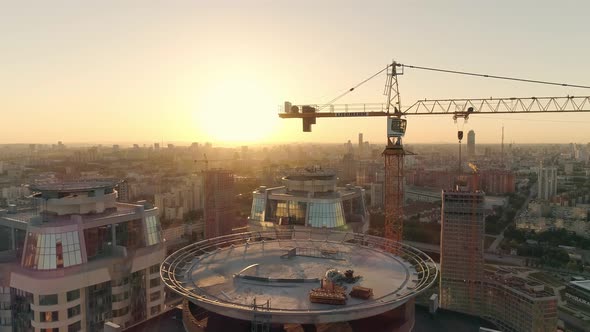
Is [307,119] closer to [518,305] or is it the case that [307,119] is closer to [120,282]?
[518,305]

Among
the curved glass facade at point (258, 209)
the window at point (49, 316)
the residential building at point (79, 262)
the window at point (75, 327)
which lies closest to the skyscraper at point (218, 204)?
the curved glass facade at point (258, 209)

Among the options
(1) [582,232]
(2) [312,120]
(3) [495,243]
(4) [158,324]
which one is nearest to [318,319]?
(4) [158,324]

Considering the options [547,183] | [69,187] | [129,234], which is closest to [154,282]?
[129,234]

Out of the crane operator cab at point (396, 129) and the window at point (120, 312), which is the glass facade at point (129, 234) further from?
the crane operator cab at point (396, 129)

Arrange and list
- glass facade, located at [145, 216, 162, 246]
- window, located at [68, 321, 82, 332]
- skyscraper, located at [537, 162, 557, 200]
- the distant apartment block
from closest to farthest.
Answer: window, located at [68, 321, 82, 332] < glass facade, located at [145, 216, 162, 246] < the distant apartment block < skyscraper, located at [537, 162, 557, 200]

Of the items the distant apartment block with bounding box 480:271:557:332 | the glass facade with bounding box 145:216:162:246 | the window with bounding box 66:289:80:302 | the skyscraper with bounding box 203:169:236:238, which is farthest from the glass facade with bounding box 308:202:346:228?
the skyscraper with bounding box 203:169:236:238

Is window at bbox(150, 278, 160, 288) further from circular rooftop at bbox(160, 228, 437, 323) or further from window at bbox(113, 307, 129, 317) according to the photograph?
circular rooftop at bbox(160, 228, 437, 323)

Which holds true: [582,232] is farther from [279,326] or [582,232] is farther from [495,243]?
[279,326]
